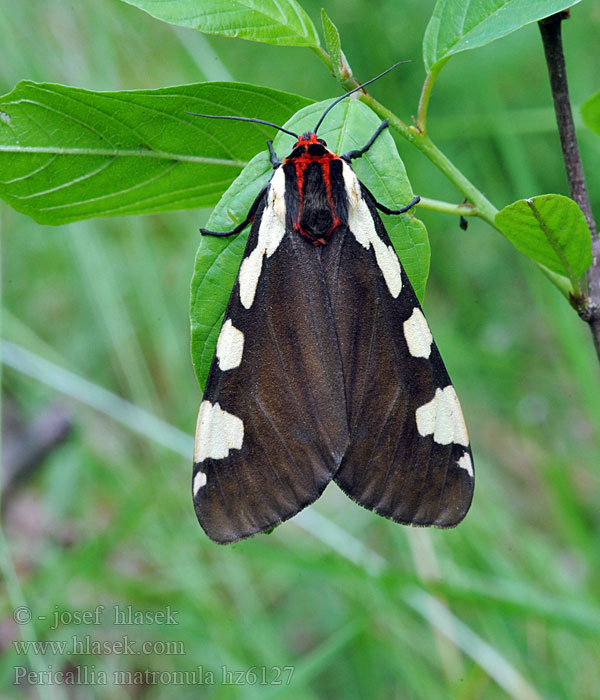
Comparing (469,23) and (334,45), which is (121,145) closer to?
(334,45)

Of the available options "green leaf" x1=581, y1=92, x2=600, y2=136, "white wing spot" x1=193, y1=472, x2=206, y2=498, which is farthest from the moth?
"green leaf" x1=581, y1=92, x2=600, y2=136

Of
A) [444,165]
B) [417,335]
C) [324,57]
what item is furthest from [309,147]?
[417,335]

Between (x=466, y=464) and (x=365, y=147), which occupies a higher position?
(x=365, y=147)

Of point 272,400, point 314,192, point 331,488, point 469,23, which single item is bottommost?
point 272,400

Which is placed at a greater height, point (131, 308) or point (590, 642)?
point (131, 308)

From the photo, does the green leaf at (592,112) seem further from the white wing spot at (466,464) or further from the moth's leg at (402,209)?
the white wing spot at (466,464)

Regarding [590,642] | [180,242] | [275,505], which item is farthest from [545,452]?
[275,505]

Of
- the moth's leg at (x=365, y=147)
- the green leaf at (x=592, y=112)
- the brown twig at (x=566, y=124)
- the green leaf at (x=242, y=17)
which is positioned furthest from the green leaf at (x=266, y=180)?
the green leaf at (x=592, y=112)

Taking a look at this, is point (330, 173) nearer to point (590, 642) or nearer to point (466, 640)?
point (466, 640)
